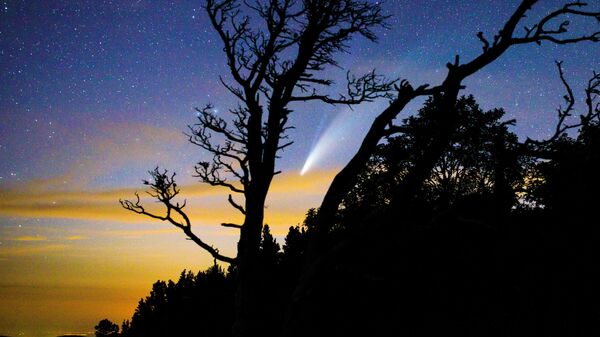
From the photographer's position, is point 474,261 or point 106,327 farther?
point 106,327

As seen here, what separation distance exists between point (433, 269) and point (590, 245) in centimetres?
297

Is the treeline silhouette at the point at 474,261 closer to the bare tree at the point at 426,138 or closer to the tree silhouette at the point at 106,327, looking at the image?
the bare tree at the point at 426,138

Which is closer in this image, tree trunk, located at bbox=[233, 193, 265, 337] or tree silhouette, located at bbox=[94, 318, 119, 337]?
tree trunk, located at bbox=[233, 193, 265, 337]

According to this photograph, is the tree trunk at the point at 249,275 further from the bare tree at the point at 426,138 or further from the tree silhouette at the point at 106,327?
the tree silhouette at the point at 106,327

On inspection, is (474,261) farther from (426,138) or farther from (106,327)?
(106,327)

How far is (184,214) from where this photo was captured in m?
8.64

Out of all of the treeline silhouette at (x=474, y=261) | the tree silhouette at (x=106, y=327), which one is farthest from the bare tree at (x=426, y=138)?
the tree silhouette at (x=106, y=327)

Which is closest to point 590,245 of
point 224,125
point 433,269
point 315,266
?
point 433,269

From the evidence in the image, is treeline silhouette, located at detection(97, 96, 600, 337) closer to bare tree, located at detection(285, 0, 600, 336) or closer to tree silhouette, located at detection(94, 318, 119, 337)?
bare tree, located at detection(285, 0, 600, 336)

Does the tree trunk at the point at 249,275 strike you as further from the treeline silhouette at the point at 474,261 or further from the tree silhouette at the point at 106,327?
the tree silhouette at the point at 106,327

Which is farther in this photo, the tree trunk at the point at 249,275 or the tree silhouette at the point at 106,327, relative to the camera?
the tree silhouette at the point at 106,327

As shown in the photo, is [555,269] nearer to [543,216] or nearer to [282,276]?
[543,216]

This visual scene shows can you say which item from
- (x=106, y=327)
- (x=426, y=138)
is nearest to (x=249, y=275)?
(x=426, y=138)

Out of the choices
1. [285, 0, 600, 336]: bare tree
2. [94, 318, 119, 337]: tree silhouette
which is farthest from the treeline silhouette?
[94, 318, 119, 337]: tree silhouette
